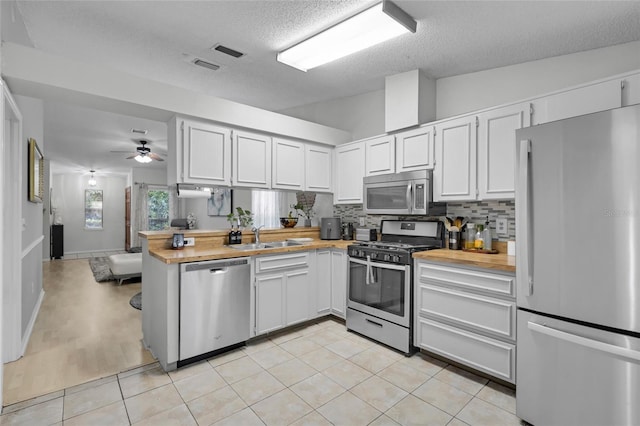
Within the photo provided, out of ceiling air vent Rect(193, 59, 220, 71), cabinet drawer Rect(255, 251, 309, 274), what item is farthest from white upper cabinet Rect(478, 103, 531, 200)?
ceiling air vent Rect(193, 59, 220, 71)

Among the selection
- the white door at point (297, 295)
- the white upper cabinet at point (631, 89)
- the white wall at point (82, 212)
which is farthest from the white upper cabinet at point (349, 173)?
the white wall at point (82, 212)

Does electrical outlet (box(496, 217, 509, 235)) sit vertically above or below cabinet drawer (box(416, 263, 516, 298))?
above

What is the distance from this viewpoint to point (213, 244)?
3.30m

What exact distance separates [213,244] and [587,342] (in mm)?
2977

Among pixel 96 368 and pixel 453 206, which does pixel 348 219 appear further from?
pixel 96 368

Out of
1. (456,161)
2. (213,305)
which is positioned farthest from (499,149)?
(213,305)

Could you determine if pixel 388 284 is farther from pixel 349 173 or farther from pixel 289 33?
pixel 289 33

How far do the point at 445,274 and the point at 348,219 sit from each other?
1870 mm

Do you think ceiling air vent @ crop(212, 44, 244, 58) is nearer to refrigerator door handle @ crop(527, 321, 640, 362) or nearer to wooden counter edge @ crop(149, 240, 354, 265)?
wooden counter edge @ crop(149, 240, 354, 265)

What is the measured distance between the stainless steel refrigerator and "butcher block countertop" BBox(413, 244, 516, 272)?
11.8 inches

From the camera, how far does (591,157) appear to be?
1.60 m

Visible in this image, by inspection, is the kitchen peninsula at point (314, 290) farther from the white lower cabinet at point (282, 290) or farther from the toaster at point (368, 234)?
the toaster at point (368, 234)

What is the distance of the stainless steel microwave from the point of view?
3057 millimetres

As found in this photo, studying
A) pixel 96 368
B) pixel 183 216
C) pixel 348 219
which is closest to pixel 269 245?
pixel 348 219
